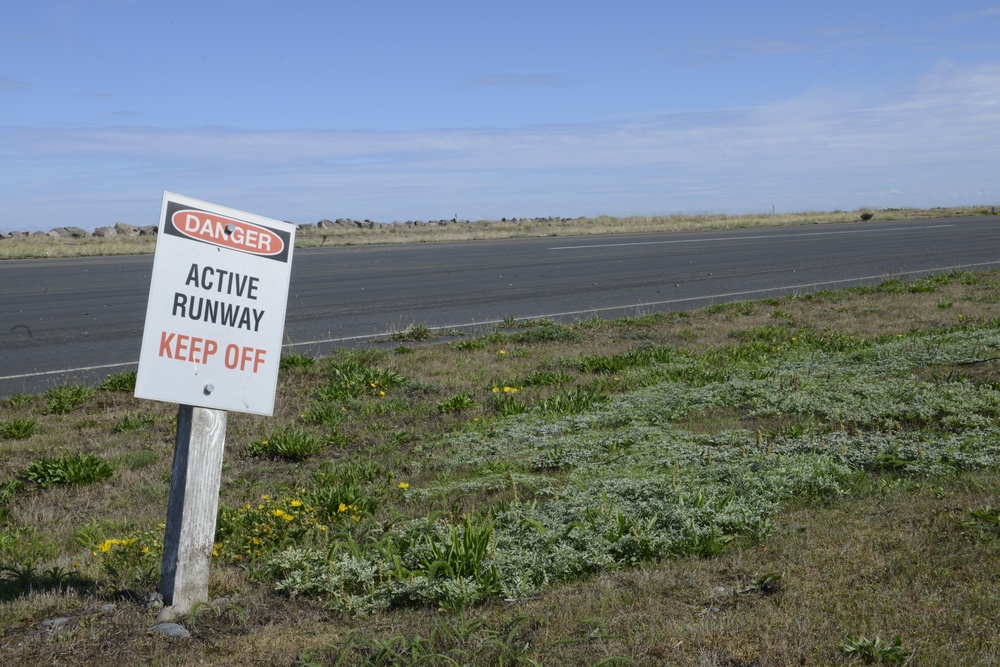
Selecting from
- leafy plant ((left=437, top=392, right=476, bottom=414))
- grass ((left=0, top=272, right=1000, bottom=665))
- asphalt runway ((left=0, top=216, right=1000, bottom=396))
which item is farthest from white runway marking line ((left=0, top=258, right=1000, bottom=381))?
leafy plant ((left=437, top=392, right=476, bottom=414))

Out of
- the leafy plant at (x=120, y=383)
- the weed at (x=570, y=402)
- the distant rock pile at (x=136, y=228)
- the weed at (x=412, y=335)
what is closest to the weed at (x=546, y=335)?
the weed at (x=412, y=335)

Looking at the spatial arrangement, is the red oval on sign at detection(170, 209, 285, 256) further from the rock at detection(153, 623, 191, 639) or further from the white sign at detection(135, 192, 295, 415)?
the rock at detection(153, 623, 191, 639)

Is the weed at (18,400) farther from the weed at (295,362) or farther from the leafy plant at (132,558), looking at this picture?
the leafy plant at (132,558)

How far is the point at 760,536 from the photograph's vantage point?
430cm

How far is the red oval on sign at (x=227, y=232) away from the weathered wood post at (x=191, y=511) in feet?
2.23

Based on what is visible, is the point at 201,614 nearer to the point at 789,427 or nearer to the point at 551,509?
the point at 551,509

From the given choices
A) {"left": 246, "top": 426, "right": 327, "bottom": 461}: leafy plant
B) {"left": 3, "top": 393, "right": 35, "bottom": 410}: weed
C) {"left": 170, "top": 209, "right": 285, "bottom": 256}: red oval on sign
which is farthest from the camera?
{"left": 3, "top": 393, "right": 35, "bottom": 410}: weed

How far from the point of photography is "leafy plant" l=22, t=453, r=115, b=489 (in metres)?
6.11

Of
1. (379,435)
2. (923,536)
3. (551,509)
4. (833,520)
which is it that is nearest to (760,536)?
(833,520)

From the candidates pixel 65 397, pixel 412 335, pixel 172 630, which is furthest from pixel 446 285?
pixel 172 630

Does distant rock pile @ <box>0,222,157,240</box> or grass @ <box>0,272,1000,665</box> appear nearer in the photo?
grass @ <box>0,272,1000,665</box>

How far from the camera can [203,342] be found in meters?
3.78

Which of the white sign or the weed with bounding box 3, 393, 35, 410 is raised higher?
the white sign

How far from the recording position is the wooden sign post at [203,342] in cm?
368
